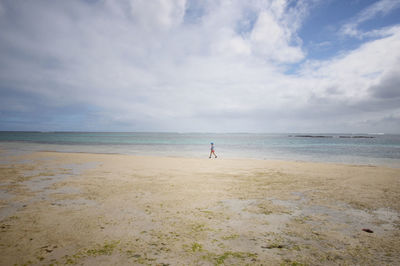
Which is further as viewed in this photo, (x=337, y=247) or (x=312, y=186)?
(x=312, y=186)

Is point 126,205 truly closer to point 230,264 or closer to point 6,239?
point 6,239

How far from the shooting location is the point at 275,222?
5094 millimetres

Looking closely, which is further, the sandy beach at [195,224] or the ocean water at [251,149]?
the ocean water at [251,149]

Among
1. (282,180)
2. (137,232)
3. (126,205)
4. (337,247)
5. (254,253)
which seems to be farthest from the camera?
(282,180)

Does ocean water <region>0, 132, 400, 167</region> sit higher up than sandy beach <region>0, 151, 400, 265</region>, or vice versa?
sandy beach <region>0, 151, 400, 265</region>

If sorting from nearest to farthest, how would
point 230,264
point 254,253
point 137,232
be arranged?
point 230,264 → point 254,253 → point 137,232

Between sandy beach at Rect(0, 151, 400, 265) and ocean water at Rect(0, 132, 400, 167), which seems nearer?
sandy beach at Rect(0, 151, 400, 265)

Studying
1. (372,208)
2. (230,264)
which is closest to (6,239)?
(230,264)

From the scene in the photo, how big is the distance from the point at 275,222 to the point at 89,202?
5.90m

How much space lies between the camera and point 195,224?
16.1 feet

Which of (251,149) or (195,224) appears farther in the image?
(251,149)

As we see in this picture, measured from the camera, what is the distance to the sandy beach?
3617mm

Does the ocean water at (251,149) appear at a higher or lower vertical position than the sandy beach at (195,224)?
lower

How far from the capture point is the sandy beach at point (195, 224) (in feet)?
11.9
